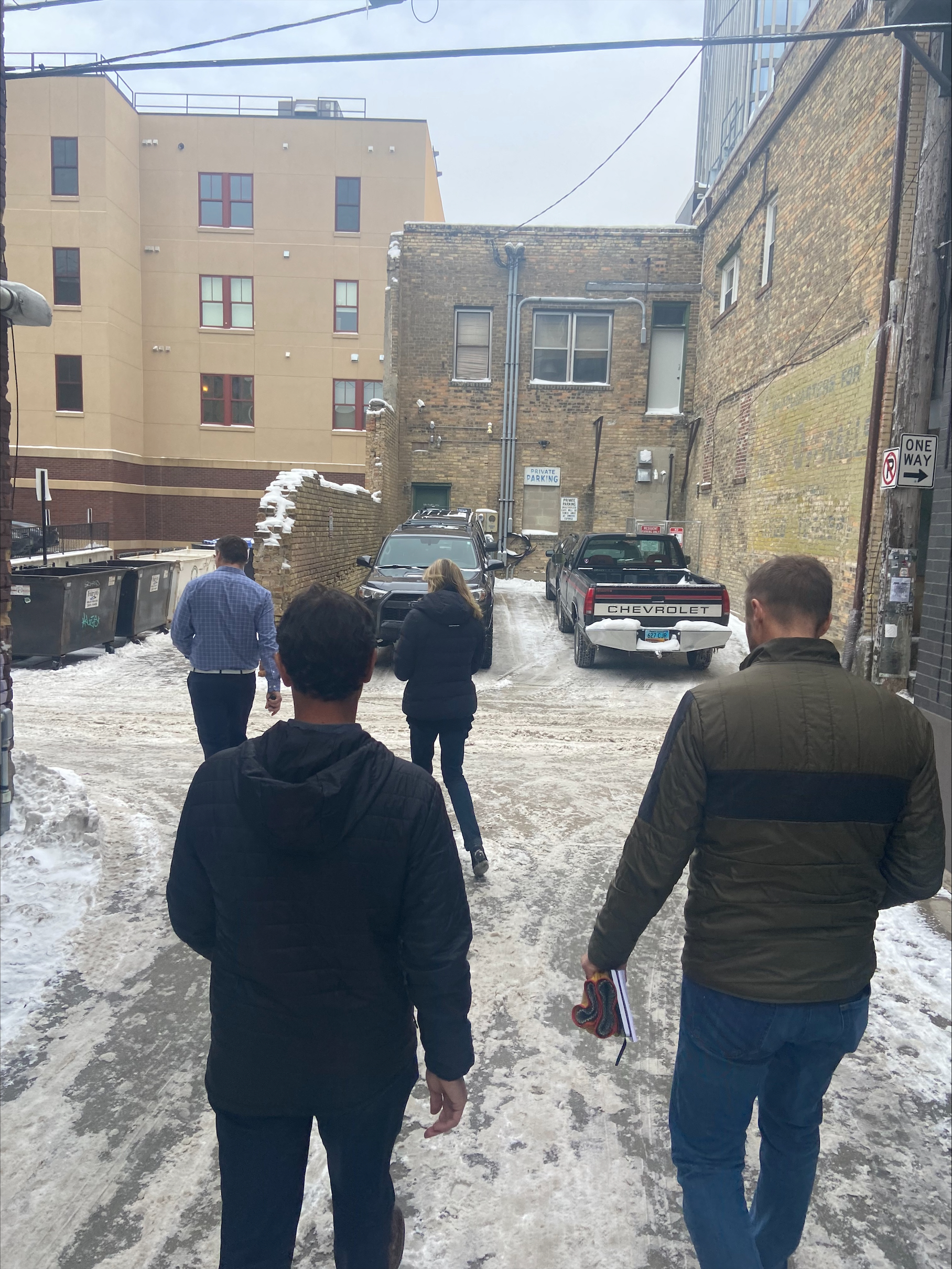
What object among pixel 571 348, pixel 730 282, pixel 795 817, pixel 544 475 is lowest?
pixel 795 817

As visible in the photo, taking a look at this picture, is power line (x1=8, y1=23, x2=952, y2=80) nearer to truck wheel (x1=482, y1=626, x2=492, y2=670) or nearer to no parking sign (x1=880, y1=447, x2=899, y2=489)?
no parking sign (x1=880, y1=447, x2=899, y2=489)

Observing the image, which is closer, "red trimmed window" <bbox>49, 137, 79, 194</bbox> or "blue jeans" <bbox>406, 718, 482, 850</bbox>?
"blue jeans" <bbox>406, 718, 482, 850</bbox>

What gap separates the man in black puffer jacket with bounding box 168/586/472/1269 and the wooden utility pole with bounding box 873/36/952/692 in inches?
311

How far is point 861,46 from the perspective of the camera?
11227 mm

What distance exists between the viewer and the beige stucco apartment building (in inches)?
1061

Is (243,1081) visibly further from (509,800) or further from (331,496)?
(331,496)

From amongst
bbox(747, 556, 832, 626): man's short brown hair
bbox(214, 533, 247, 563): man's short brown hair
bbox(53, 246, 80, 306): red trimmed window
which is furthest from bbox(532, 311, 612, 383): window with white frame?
bbox(747, 556, 832, 626): man's short brown hair

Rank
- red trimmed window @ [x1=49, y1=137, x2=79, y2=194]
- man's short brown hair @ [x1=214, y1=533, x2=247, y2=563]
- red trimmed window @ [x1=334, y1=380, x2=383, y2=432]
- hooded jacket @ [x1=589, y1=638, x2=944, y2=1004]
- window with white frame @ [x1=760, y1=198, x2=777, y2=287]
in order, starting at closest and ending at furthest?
hooded jacket @ [x1=589, y1=638, x2=944, y2=1004] < man's short brown hair @ [x1=214, y1=533, x2=247, y2=563] < window with white frame @ [x1=760, y1=198, x2=777, y2=287] < red trimmed window @ [x1=49, y1=137, x2=79, y2=194] < red trimmed window @ [x1=334, y1=380, x2=383, y2=432]

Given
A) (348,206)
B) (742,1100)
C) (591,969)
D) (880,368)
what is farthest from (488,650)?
(348,206)

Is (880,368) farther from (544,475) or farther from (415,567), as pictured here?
(544,475)

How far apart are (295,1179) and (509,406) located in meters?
21.6

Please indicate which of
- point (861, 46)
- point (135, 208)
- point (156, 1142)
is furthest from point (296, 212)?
point (156, 1142)

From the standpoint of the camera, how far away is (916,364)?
Result: 8.55 metres

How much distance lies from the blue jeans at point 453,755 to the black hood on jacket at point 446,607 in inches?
24.0
